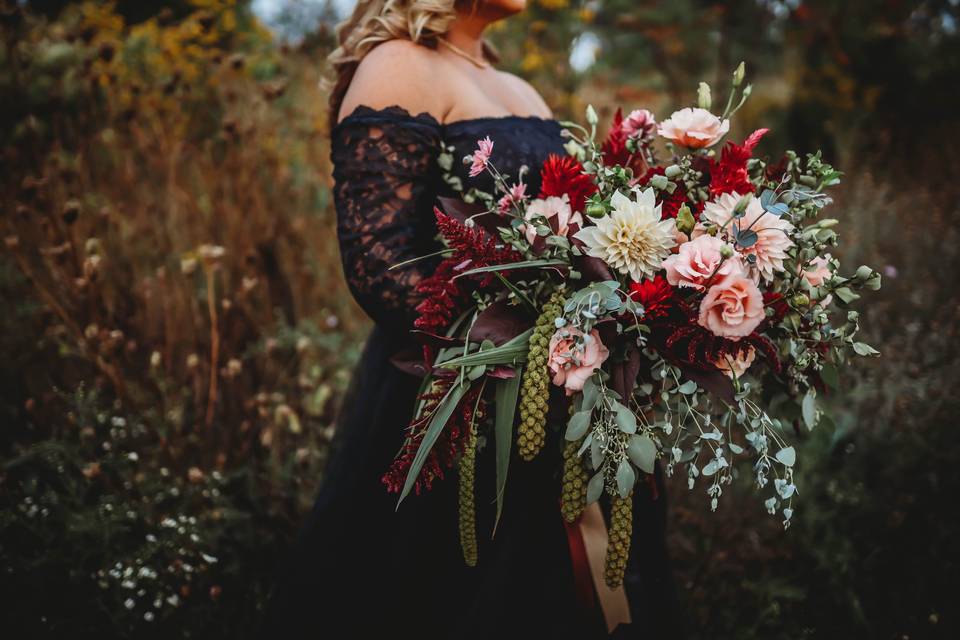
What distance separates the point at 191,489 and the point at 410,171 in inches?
63.7

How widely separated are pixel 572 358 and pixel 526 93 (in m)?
1.33

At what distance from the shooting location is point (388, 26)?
158 cm

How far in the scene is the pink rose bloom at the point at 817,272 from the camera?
3.51 ft

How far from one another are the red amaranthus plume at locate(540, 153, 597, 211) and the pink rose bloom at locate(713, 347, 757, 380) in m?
0.38

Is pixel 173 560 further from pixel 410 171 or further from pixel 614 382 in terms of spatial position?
pixel 614 382

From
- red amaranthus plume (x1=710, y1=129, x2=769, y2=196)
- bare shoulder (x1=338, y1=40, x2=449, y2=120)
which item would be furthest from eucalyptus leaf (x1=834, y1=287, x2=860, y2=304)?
bare shoulder (x1=338, y1=40, x2=449, y2=120)

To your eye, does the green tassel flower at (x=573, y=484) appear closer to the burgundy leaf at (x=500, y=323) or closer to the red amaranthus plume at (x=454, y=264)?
the burgundy leaf at (x=500, y=323)

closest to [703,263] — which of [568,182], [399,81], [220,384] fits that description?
[568,182]

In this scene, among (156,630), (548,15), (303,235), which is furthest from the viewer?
(548,15)

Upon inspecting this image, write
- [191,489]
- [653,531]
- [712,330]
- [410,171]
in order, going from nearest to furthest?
[712,330] < [410,171] < [653,531] < [191,489]

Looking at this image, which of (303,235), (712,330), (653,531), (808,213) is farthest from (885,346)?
(303,235)

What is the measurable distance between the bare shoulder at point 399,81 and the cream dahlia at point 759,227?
76 centimetres

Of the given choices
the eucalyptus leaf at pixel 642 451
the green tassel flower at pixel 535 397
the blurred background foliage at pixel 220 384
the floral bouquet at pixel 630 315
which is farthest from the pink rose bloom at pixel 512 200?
the blurred background foliage at pixel 220 384

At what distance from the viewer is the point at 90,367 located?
2.75 m
